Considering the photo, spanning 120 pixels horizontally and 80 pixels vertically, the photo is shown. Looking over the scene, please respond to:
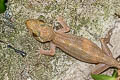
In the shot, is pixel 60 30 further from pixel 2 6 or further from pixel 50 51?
pixel 2 6

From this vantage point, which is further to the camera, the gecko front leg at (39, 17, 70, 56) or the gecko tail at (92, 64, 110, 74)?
the gecko front leg at (39, 17, 70, 56)

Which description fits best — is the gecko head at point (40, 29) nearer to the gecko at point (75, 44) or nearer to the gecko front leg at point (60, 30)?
the gecko at point (75, 44)

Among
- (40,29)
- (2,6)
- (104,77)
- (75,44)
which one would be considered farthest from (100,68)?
(2,6)

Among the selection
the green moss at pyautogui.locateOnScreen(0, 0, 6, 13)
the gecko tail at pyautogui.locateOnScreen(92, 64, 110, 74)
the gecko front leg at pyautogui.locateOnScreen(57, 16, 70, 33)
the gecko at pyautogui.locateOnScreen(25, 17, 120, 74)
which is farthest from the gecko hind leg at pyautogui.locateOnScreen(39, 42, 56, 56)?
the green moss at pyautogui.locateOnScreen(0, 0, 6, 13)

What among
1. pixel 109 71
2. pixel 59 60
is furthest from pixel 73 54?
pixel 109 71

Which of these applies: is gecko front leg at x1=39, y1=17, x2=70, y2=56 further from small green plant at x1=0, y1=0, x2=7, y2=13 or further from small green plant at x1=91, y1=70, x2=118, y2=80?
small green plant at x1=0, y1=0, x2=7, y2=13

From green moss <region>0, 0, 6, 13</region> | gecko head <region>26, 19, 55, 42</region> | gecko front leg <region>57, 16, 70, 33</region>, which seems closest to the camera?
green moss <region>0, 0, 6, 13</region>

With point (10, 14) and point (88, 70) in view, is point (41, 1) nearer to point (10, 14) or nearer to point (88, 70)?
point (10, 14)

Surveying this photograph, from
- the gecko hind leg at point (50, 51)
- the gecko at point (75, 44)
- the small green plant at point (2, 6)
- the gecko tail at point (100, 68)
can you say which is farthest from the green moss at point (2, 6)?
the gecko tail at point (100, 68)
